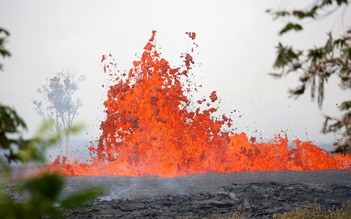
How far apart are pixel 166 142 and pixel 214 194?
20.3 ft

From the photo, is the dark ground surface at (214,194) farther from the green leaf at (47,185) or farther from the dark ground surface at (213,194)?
the green leaf at (47,185)

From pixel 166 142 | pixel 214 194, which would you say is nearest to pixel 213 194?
pixel 214 194

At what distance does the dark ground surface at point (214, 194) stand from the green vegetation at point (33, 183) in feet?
23.7

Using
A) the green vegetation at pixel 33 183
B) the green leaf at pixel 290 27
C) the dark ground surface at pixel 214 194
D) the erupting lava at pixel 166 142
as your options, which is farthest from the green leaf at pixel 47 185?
the erupting lava at pixel 166 142

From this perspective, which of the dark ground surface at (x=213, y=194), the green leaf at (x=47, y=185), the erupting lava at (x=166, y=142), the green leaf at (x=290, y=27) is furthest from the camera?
the erupting lava at (x=166, y=142)

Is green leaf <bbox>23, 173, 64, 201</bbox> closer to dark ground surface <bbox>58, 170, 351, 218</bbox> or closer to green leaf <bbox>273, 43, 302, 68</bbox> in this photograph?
green leaf <bbox>273, 43, 302, 68</bbox>

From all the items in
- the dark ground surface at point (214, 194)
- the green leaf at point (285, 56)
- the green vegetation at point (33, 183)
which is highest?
the green leaf at point (285, 56)

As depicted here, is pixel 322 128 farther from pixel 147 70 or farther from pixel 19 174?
pixel 147 70

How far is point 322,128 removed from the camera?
442 cm

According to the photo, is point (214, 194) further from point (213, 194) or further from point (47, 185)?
point (47, 185)

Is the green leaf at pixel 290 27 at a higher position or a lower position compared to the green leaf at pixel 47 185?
higher

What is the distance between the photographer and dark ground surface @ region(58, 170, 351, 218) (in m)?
10.8

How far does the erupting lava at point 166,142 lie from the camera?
1819 cm

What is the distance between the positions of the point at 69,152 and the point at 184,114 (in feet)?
68.2
